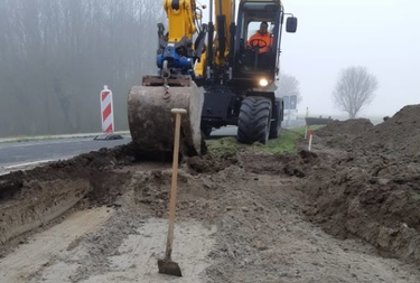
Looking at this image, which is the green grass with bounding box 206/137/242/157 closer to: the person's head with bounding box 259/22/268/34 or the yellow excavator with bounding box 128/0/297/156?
the yellow excavator with bounding box 128/0/297/156

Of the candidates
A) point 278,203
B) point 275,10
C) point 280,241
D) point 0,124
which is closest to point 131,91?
point 278,203

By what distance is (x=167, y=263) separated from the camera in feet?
12.4

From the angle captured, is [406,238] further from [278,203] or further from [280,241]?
[278,203]

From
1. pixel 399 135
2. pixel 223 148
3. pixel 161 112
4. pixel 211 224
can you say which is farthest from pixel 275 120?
pixel 211 224

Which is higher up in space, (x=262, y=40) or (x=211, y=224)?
(x=262, y=40)

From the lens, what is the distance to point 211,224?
16.4 ft

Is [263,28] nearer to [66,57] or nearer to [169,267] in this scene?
[169,267]

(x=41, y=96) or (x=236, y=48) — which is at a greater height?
(x=236, y=48)

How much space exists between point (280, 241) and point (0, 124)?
4659cm

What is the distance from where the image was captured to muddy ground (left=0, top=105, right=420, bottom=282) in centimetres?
385

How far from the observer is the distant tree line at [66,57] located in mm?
47969

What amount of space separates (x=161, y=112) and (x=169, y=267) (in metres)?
3.70

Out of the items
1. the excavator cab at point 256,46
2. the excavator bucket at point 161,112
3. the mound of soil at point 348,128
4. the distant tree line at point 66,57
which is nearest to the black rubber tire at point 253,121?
the excavator cab at point 256,46

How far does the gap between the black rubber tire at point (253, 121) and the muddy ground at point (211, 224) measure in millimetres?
2866
